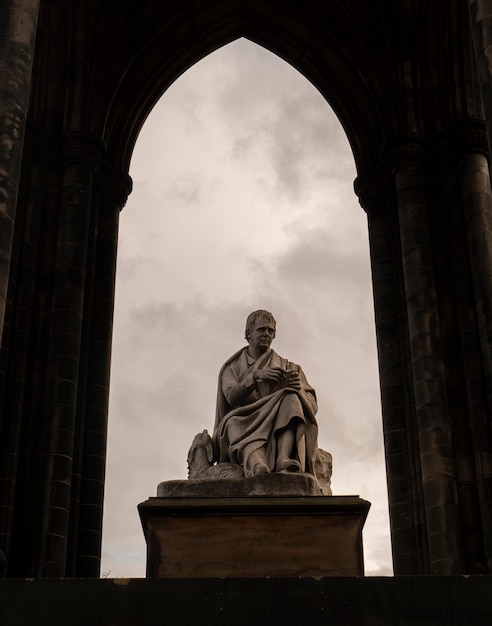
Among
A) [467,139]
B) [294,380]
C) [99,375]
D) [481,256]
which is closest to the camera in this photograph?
[294,380]

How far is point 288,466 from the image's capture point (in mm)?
10219

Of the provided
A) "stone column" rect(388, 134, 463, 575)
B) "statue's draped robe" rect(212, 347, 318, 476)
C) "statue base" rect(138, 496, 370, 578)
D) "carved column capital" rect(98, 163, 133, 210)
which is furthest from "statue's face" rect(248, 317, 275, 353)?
"carved column capital" rect(98, 163, 133, 210)

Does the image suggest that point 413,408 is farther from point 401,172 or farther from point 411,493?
point 401,172

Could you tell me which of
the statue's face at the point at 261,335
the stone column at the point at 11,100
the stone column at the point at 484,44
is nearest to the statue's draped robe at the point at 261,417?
the statue's face at the point at 261,335

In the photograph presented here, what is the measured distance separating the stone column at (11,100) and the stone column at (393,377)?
22.4ft

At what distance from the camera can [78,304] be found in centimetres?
1494

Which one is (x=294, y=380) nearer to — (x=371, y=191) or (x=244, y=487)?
(x=244, y=487)

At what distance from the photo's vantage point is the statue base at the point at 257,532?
31.6ft

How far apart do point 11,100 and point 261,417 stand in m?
3.80

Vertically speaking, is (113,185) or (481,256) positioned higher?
(113,185)

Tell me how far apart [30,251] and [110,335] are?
1612mm

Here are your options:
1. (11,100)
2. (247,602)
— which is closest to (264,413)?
(247,602)

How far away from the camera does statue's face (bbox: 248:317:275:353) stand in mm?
11336

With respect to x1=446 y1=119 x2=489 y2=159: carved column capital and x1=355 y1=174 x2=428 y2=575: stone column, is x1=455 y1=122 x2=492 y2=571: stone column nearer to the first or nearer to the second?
x1=446 y1=119 x2=489 y2=159: carved column capital
